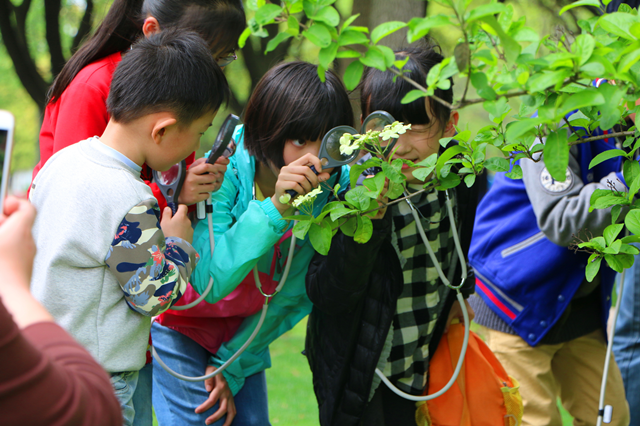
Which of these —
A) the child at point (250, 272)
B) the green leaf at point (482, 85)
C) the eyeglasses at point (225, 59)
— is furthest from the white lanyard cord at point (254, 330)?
the green leaf at point (482, 85)

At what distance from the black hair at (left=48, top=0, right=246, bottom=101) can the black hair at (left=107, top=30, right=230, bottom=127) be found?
0.24 m

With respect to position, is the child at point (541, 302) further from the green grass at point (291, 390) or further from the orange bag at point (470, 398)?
the green grass at point (291, 390)

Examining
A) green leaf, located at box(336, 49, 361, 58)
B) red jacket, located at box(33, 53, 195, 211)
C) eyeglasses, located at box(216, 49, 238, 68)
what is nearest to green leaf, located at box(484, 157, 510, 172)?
green leaf, located at box(336, 49, 361, 58)

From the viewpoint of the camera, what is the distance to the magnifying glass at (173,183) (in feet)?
6.01

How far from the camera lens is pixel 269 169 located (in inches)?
81.6

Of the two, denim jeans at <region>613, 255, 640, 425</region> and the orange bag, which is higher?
the orange bag

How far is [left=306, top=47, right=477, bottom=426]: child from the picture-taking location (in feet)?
6.31

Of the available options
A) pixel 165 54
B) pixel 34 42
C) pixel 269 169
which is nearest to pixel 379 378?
pixel 269 169

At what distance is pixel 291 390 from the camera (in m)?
4.38

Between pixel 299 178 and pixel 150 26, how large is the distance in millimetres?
780

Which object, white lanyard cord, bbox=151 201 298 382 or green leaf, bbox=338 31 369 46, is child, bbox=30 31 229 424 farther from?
green leaf, bbox=338 31 369 46

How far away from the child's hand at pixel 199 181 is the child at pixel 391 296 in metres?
0.43

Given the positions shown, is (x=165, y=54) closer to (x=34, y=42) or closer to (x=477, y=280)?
(x=477, y=280)

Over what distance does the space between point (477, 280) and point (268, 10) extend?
195 cm
